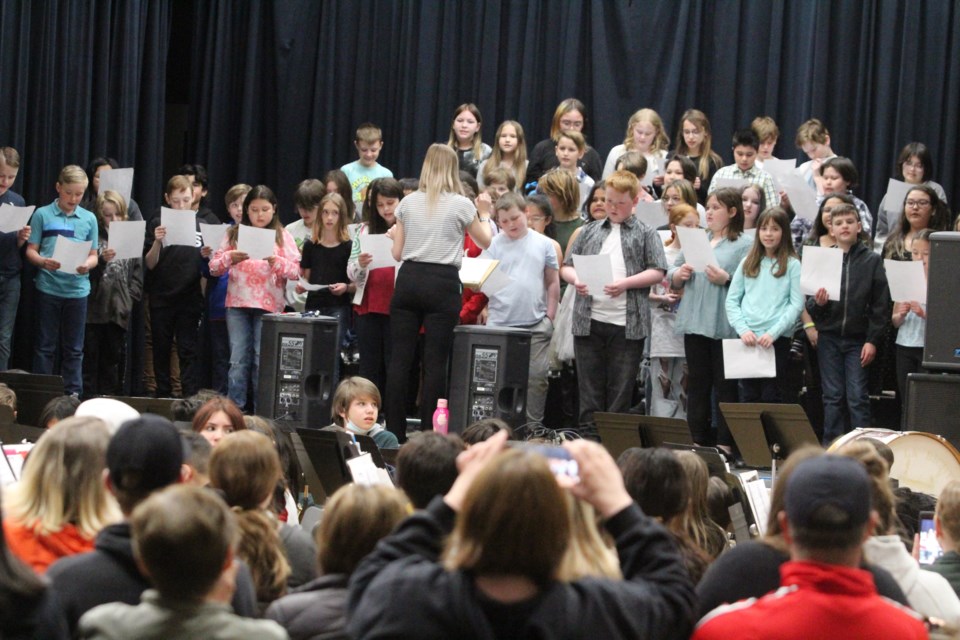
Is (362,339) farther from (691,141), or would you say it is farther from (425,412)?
(691,141)

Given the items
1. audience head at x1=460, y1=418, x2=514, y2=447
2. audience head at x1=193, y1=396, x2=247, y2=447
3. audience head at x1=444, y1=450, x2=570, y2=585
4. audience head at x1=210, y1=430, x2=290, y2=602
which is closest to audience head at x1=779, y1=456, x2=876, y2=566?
audience head at x1=444, y1=450, x2=570, y2=585

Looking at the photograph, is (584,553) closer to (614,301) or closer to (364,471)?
(364,471)

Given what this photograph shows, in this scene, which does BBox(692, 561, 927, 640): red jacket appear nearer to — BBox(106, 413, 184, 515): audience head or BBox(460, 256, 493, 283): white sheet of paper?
BBox(106, 413, 184, 515): audience head

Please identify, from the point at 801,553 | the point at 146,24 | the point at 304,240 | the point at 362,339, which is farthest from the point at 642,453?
the point at 146,24

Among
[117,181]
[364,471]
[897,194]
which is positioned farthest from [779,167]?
[364,471]

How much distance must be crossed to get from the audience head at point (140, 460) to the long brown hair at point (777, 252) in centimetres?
577

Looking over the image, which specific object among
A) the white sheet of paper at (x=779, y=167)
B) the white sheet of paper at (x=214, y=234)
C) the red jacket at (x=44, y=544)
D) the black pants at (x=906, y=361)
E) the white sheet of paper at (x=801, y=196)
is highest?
the white sheet of paper at (x=779, y=167)

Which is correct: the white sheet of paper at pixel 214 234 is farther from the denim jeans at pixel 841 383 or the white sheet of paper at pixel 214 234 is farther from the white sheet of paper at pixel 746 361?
the denim jeans at pixel 841 383

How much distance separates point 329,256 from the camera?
901cm

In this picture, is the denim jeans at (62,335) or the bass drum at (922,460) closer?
the bass drum at (922,460)

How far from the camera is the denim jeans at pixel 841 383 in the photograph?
26.7 ft

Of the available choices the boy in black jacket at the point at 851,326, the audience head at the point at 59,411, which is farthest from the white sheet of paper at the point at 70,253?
the boy in black jacket at the point at 851,326

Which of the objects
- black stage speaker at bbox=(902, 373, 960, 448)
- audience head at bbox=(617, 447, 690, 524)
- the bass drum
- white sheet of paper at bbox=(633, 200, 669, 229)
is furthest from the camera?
white sheet of paper at bbox=(633, 200, 669, 229)

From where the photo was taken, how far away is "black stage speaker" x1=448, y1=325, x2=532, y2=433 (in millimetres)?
7887
